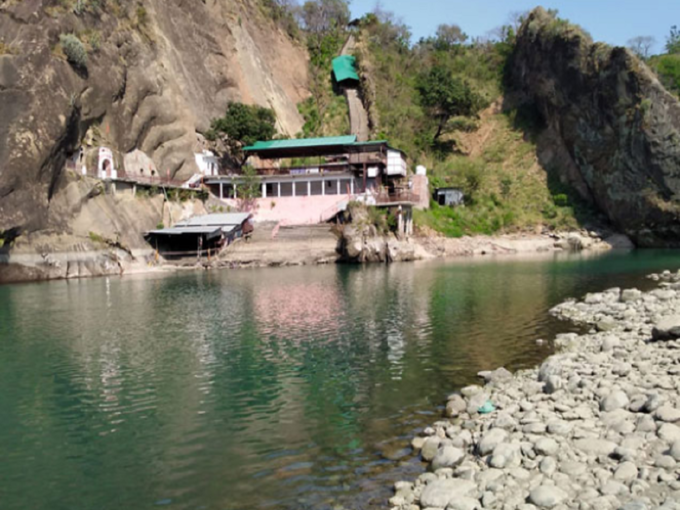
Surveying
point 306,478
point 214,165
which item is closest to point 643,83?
point 214,165

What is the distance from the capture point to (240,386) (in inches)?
655

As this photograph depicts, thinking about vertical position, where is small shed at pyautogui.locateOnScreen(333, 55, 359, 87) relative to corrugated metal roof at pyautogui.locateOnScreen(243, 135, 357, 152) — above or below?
above

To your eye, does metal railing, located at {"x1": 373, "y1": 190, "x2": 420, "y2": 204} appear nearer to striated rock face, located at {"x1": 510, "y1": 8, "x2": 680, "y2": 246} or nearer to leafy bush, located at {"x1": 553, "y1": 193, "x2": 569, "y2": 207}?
leafy bush, located at {"x1": 553, "y1": 193, "x2": 569, "y2": 207}

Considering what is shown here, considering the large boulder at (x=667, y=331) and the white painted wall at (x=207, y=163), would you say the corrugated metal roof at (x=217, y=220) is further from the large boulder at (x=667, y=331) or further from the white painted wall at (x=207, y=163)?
the large boulder at (x=667, y=331)

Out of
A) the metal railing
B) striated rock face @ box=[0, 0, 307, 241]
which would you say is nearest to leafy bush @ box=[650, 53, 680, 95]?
the metal railing

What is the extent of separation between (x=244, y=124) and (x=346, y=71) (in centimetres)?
2734

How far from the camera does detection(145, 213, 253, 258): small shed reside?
57.6m

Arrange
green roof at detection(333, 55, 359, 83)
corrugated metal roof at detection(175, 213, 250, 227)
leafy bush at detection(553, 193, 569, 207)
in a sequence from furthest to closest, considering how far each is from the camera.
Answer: green roof at detection(333, 55, 359, 83) < leafy bush at detection(553, 193, 569, 207) < corrugated metal roof at detection(175, 213, 250, 227)

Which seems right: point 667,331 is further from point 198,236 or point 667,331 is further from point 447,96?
point 447,96

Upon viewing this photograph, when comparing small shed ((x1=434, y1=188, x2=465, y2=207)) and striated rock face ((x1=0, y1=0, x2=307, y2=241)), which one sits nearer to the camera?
striated rock face ((x1=0, y1=0, x2=307, y2=241))

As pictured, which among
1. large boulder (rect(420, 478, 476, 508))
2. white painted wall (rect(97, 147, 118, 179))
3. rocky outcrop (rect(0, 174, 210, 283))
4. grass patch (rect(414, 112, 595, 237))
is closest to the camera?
large boulder (rect(420, 478, 476, 508))

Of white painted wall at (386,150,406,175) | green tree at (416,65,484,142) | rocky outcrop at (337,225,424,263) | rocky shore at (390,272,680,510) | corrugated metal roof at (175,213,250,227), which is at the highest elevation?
green tree at (416,65,484,142)

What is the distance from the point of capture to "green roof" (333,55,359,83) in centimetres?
8784

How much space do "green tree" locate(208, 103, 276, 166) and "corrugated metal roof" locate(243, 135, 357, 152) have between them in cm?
130
